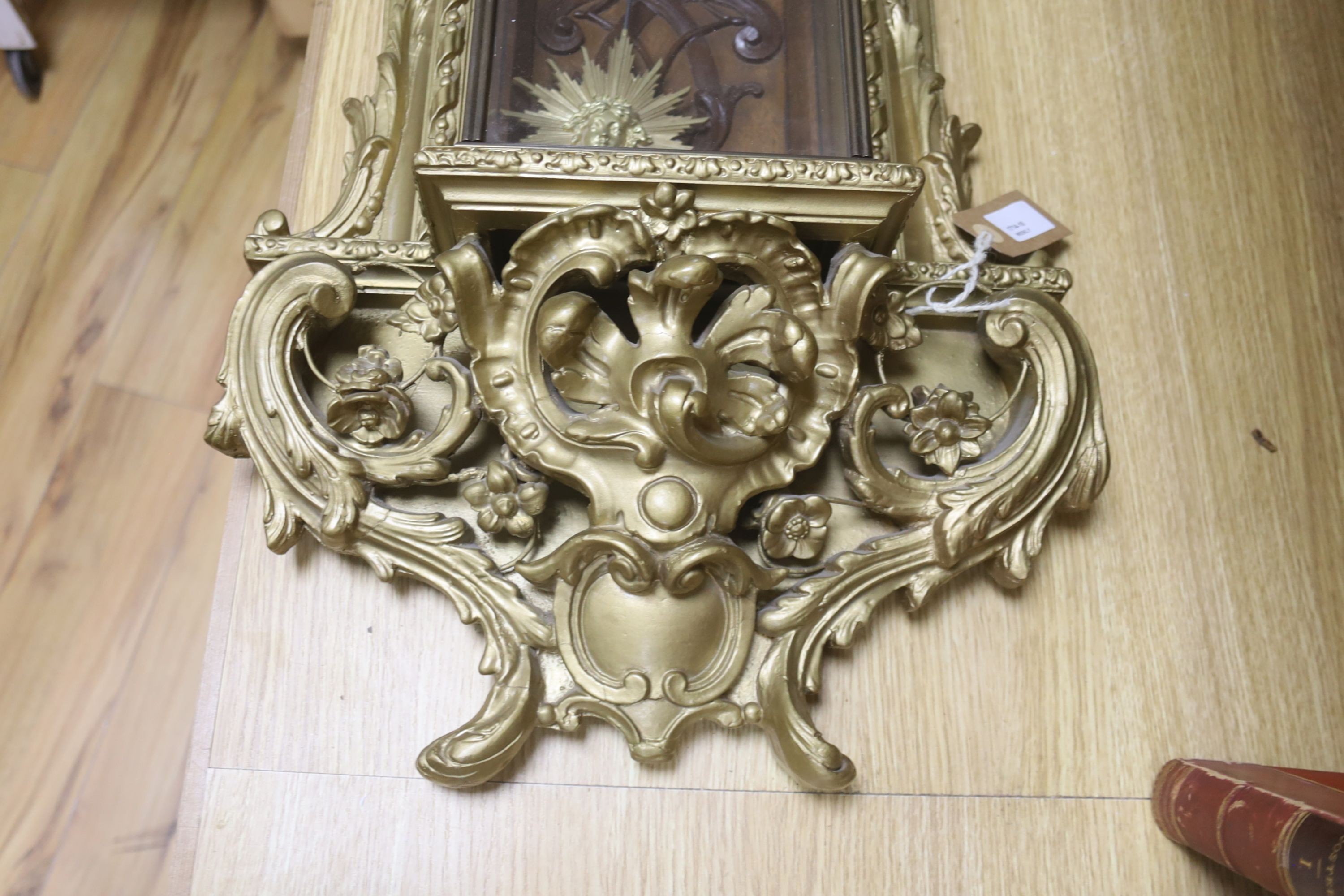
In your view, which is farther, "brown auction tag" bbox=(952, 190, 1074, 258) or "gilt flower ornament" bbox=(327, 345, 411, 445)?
"brown auction tag" bbox=(952, 190, 1074, 258)

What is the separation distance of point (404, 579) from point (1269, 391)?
62 centimetres

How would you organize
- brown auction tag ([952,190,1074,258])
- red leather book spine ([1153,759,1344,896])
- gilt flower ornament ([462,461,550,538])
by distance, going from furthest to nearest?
brown auction tag ([952,190,1074,258])
gilt flower ornament ([462,461,550,538])
red leather book spine ([1153,759,1344,896])

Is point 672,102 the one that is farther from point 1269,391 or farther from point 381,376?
point 1269,391

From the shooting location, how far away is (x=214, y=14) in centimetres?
101

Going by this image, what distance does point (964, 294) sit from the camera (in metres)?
0.68

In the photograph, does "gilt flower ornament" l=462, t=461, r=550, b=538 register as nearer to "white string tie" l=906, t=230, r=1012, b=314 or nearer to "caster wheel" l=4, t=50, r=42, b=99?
"white string tie" l=906, t=230, r=1012, b=314

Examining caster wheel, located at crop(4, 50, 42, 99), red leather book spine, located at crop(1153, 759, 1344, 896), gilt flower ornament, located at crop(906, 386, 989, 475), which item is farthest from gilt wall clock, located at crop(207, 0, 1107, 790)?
caster wheel, located at crop(4, 50, 42, 99)

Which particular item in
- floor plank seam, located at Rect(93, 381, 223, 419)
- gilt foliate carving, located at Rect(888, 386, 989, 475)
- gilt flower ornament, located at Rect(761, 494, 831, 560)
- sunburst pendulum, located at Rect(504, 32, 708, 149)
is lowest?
gilt flower ornament, located at Rect(761, 494, 831, 560)

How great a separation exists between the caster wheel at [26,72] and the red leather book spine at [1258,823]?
1064mm

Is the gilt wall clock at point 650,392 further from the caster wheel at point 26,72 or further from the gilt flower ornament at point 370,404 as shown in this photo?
the caster wheel at point 26,72

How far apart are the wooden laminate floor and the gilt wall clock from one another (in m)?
0.29

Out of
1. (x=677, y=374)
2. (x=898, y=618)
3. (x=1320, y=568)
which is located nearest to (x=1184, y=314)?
(x=1320, y=568)

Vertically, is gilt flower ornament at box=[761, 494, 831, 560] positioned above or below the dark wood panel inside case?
below

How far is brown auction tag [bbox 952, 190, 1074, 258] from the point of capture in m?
0.73
